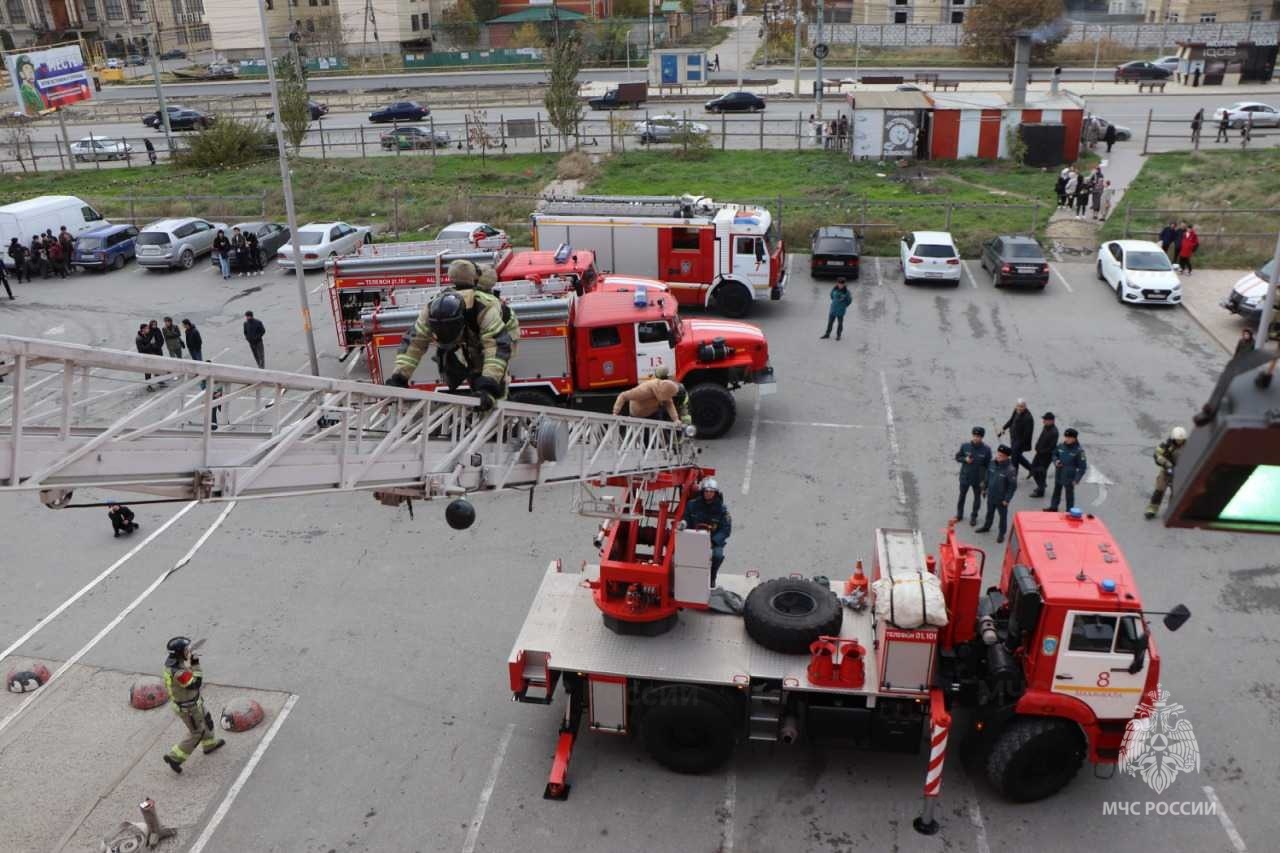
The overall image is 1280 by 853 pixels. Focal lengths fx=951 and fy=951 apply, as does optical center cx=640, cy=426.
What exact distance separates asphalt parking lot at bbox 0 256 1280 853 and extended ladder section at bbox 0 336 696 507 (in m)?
3.17

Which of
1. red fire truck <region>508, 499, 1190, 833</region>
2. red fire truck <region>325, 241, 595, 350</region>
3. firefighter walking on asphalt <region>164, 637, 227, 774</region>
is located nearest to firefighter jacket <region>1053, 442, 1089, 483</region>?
red fire truck <region>508, 499, 1190, 833</region>

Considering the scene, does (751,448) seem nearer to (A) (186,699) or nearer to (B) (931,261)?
(A) (186,699)

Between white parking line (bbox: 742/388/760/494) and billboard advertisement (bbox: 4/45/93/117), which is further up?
billboard advertisement (bbox: 4/45/93/117)

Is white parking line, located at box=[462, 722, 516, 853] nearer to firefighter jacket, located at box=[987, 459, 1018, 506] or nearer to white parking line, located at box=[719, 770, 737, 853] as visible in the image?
white parking line, located at box=[719, 770, 737, 853]

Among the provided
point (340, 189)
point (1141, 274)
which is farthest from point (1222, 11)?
point (340, 189)

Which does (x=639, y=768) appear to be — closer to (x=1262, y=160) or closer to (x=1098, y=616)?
(x=1098, y=616)

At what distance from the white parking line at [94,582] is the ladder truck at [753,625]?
189 inches

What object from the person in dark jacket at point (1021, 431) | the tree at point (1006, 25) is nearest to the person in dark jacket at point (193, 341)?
the person in dark jacket at point (1021, 431)

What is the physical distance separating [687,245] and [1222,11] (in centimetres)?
6460

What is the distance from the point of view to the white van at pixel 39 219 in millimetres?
27406

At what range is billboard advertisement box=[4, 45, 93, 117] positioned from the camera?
39531 mm

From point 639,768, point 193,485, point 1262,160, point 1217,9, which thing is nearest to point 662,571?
point 639,768

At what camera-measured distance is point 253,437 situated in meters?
6.33

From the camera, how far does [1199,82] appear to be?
50.5 m
